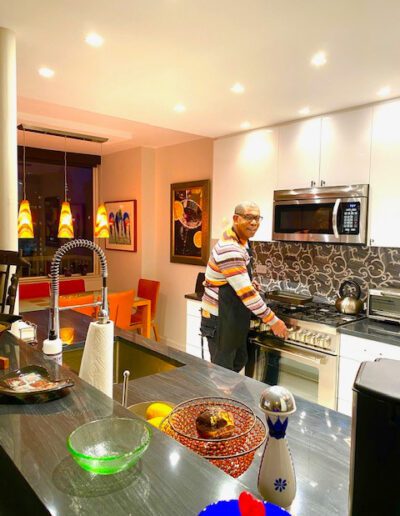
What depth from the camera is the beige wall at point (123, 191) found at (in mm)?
5371

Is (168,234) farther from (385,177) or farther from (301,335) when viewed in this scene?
(385,177)

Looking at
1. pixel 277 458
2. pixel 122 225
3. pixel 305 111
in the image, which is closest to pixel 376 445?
pixel 277 458

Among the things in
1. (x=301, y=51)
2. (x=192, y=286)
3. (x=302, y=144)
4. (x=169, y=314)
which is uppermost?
(x=301, y=51)

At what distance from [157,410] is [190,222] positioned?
3.65 metres

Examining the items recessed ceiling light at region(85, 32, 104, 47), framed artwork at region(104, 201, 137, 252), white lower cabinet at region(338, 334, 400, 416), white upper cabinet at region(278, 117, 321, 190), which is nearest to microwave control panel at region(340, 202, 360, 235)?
white upper cabinet at region(278, 117, 321, 190)

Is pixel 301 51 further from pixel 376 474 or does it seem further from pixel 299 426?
pixel 376 474

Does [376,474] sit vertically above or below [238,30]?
below

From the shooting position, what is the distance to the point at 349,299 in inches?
120

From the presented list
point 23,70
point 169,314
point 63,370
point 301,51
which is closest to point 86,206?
point 169,314

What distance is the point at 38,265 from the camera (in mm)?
5719

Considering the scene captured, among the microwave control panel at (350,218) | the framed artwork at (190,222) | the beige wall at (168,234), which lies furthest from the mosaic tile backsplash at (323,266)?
the beige wall at (168,234)

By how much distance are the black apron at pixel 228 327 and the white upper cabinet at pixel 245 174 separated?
0.90 metres

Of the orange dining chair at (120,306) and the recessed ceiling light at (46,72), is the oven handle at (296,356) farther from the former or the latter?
the recessed ceiling light at (46,72)

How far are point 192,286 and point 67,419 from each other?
3.83m
